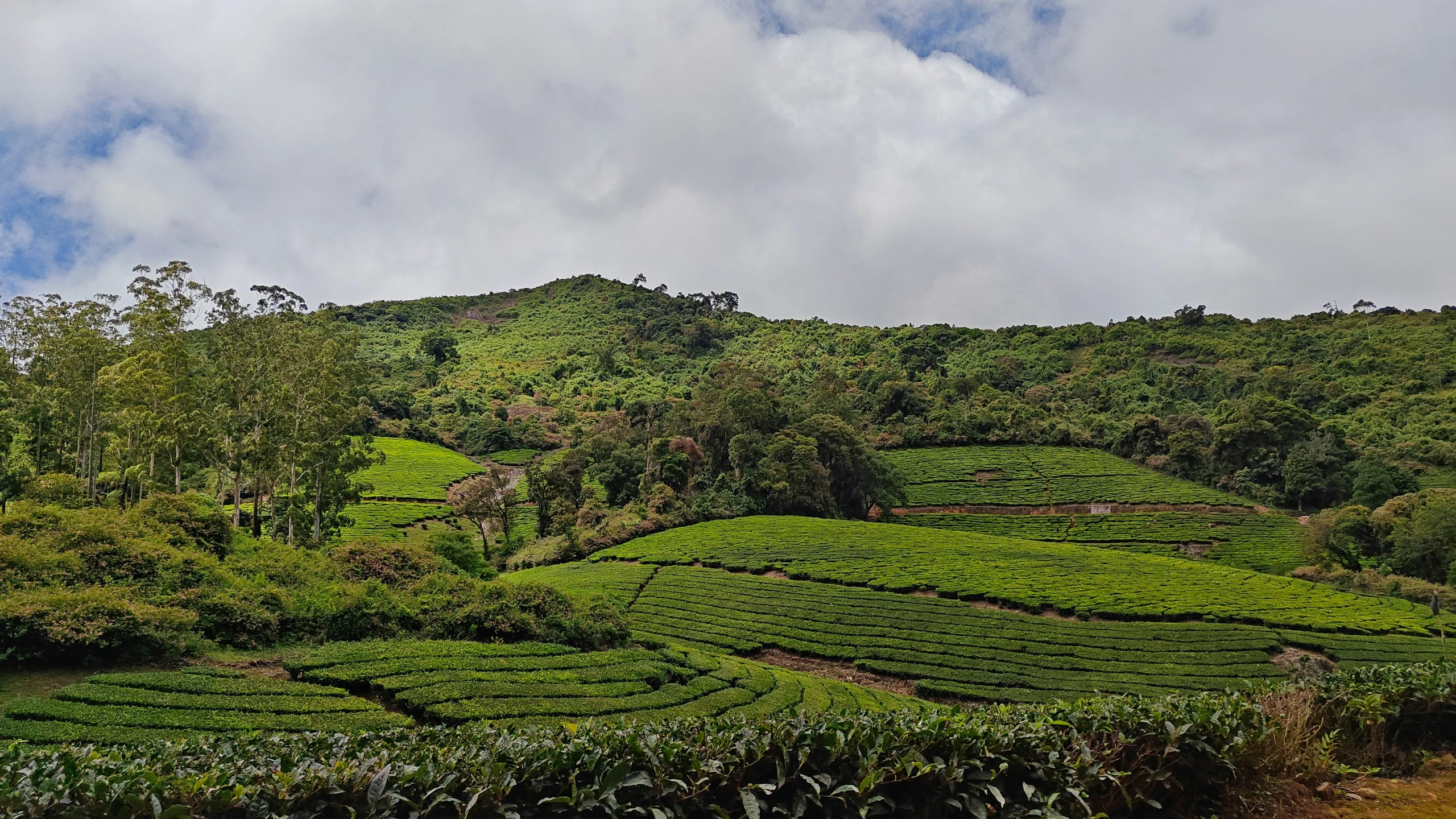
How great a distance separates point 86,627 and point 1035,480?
74.0 metres

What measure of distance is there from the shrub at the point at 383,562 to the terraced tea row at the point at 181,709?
8.29 metres

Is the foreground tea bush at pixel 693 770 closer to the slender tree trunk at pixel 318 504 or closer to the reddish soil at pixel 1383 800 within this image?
the reddish soil at pixel 1383 800

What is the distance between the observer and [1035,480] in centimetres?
7269

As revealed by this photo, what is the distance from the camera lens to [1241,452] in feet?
236

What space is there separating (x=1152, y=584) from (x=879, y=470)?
33166mm

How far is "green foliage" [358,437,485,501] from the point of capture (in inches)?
2376

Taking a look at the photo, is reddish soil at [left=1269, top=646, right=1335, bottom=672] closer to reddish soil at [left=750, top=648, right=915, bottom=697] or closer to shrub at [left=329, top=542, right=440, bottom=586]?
reddish soil at [left=750, top=648, right=915, bottom=697]

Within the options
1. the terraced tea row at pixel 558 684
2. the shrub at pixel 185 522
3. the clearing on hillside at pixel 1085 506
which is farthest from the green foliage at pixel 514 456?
the terraced tea row at pixel 558 684

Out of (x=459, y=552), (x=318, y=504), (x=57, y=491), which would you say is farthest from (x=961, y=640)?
(x=57, y=491)

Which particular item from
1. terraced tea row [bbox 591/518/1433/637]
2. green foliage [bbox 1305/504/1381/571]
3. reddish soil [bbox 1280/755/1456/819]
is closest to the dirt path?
reddish soil [bbox 1280/755/1456/819]

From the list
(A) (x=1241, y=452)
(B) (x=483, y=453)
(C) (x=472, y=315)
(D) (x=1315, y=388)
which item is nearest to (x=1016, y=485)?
(A) (x=1241, y=452)

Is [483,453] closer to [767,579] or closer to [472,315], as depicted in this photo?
[767,579]

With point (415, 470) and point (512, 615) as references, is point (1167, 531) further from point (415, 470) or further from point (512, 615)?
point (415, 470)

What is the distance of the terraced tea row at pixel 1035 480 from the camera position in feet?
220
